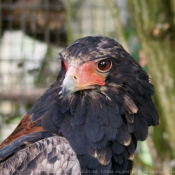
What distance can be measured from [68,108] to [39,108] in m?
0.23

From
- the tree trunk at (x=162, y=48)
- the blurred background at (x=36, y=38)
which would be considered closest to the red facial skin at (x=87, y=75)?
the tree trunk at (x=162, y=48)

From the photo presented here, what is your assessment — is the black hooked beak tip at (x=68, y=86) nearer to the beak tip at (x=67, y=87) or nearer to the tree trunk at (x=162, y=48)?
the beak tip at (x=67, y=87)

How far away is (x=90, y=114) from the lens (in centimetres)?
339

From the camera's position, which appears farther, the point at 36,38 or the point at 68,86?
the point at 36,38

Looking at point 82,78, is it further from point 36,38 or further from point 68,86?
point 36,38

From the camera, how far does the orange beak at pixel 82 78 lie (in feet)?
10.5

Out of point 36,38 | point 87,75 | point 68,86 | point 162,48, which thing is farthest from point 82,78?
point 36,38

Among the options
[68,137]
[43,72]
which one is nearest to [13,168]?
[68,137]

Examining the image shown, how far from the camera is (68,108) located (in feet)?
11.1

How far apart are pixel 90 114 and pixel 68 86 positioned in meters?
0.29

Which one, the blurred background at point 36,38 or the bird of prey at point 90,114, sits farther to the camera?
the blurred background at point 36,38

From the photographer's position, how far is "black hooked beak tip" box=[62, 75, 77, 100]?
10.5ft

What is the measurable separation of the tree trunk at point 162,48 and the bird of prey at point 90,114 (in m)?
1.09

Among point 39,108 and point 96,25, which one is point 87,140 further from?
point 96,25
